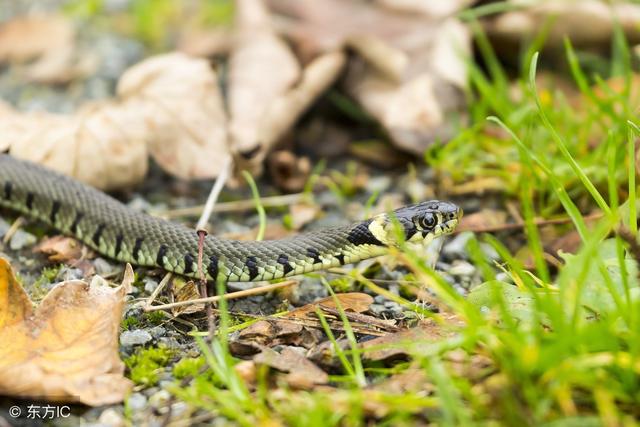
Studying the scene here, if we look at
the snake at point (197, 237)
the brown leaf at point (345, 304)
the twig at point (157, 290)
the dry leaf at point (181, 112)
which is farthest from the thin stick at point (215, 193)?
the brown leaf at point (345, 304)

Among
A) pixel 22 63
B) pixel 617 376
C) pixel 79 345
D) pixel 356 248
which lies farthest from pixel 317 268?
pixel 22 63

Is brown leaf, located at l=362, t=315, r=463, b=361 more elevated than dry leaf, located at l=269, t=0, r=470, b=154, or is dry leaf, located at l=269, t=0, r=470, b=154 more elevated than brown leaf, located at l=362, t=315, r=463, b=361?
dry leaf, located at l=269, t=0, r=470, b=154

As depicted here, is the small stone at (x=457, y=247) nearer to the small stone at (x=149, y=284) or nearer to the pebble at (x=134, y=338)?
the small stone at (x=149, y=284)

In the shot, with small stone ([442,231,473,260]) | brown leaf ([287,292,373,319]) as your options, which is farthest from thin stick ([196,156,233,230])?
small stone ([442,231,473,260])

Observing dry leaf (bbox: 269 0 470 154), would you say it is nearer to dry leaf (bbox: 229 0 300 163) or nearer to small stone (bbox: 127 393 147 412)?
dry leaf (bbox: 229 0 300 163)

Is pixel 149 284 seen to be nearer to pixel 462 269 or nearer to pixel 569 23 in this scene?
pixel 462 269
